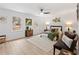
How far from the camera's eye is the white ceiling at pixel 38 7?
1.88 meters

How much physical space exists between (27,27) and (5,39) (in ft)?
1.53

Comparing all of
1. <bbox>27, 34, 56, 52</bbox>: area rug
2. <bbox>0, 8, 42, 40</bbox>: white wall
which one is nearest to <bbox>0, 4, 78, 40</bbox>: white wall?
<bbox>0, 8, 42, 40</bbox>: white wall

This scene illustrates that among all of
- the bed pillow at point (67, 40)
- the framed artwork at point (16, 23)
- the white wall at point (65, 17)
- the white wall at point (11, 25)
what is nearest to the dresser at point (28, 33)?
the white wall at point (11, 25)

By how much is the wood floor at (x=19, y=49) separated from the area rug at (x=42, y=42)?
0.07 meters

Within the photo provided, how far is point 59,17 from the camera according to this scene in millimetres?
1984

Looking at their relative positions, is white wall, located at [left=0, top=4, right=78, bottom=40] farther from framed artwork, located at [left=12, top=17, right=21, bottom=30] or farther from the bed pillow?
the bed pillow

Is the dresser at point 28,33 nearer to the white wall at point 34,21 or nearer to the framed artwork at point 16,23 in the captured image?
the white wall at point 34,21

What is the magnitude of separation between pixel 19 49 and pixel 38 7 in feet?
2.76

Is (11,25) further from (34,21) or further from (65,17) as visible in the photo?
(65,17)

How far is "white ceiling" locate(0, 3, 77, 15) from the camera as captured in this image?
6.16ft

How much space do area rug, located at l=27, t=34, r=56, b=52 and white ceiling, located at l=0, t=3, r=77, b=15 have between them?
512 millimetres

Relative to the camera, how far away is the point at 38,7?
6.39ft

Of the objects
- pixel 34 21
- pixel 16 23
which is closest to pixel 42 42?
pixel 34 21
